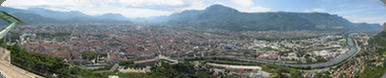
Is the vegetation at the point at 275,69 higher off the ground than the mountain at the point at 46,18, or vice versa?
the mountain at the point at 46,18

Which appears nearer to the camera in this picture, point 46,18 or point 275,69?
point 275,69

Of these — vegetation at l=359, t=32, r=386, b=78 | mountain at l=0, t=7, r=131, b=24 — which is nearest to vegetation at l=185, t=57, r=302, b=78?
vegetation at l=359, t=32, r=386, b=78

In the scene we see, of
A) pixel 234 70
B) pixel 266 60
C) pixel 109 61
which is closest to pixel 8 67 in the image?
pixel 109 61

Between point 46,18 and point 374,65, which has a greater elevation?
point 46,18

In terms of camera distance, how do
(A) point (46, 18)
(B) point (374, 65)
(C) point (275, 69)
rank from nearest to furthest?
(B) point (374, 65)
(C) point (275, 69)
(A) point (46, 18)

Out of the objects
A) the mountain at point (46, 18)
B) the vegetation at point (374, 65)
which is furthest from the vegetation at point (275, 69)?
the mountain at point (46, 18)

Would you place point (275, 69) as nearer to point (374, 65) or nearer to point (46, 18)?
point (374, 65)

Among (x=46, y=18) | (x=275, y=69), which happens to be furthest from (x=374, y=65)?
(x=46, y=18)

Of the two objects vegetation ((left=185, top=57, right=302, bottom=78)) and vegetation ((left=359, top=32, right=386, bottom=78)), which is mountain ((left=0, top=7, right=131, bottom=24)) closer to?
vegetation ((left=185, top=57, right=302, bottom=78))

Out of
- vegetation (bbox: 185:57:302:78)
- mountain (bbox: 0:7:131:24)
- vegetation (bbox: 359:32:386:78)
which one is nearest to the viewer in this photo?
vegetation (bbox: 359:32:386:78)

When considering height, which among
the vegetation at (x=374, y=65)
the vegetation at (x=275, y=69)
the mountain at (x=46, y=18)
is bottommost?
the vegetation at (x=275, y=69)

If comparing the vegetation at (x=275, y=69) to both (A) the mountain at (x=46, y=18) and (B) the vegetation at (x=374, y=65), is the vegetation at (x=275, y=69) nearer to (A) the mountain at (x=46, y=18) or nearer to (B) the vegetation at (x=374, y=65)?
(B) the vegetation at (x=374, y=65)

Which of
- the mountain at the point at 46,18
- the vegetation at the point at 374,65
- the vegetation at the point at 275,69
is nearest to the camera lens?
the vegetation at the point at 374,65
